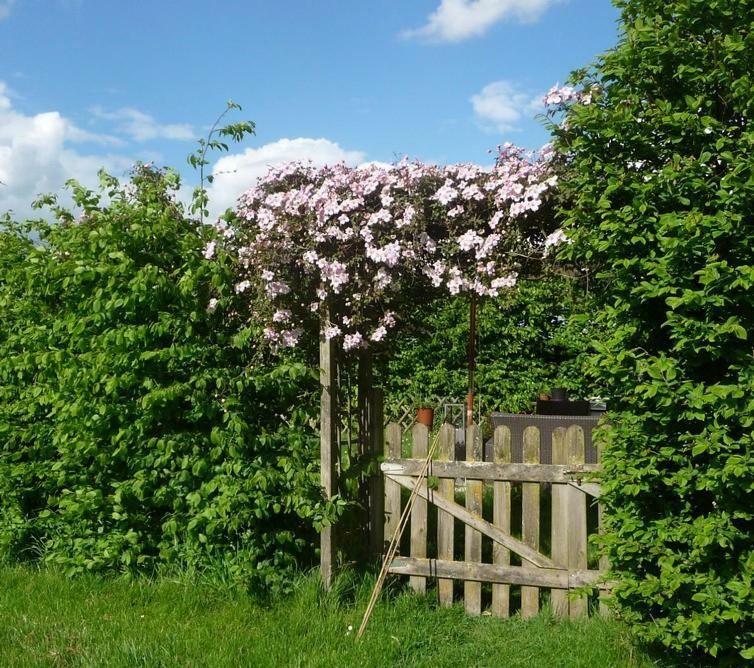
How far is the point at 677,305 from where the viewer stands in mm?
3666

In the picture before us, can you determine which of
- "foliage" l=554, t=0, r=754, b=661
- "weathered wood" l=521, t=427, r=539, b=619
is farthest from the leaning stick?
"foliage" l=554, t=0, r=754, b=661

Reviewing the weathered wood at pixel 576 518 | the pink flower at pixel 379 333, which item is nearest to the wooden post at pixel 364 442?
the pink flower at pixel 379 333

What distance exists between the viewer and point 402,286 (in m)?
4.74

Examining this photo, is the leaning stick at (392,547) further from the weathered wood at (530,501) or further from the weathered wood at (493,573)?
the weathered wood at (530,501)

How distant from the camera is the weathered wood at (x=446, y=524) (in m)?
5.09

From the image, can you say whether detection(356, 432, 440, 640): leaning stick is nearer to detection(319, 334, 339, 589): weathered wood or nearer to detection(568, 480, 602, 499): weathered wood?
detection(319, 334, 339, 589): weathered wood

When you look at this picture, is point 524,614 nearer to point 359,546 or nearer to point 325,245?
point 359,546

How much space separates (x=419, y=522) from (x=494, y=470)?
624 mm

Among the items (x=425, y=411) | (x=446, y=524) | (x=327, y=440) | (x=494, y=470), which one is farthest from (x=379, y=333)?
(x=425, y=411)

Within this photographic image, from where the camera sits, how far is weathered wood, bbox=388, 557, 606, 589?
15.9 feet

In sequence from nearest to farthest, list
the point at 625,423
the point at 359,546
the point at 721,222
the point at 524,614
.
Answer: the point at 721,222 < the point at 625,423 < the point at 524,614 < the point at 359,546

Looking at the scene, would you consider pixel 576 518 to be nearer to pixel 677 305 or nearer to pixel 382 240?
pixel 677 305

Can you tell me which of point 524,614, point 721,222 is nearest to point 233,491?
point 524,614

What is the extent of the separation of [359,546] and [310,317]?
5.37 ft
